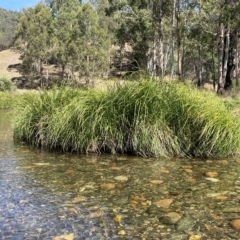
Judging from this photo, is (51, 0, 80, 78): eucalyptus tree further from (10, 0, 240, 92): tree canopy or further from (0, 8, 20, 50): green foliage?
(0, 8, 20, 50): green foliage

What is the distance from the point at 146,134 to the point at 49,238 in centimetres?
356

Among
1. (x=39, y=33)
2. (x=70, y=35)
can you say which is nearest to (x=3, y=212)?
(x=70, y=35)

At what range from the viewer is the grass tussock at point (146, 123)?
6414 millimetres

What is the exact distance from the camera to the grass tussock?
6414 mm

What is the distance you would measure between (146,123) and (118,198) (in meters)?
2.54

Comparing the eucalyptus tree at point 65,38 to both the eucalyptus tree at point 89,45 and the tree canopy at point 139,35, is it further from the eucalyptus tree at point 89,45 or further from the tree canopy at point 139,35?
the eucalyptus tree at point 89,45

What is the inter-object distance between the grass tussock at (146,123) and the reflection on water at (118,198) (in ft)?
1.35

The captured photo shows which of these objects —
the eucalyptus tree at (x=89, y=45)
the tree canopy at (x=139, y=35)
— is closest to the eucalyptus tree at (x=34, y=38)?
the tree canopy at (x=139, y=35)

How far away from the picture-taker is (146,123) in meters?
6.50

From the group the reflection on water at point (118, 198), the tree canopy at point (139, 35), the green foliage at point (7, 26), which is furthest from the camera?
the green foliage at point (7, 26)

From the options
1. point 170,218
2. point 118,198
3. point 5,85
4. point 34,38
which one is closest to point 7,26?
point 34,38

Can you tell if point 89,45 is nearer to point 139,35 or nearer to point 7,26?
point 139,35

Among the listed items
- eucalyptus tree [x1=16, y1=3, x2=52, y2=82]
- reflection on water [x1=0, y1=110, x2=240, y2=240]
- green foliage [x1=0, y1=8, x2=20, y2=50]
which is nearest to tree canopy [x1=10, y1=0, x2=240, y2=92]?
eucalyptus tree [x1=16, y1=3, x2=52, y2=82]

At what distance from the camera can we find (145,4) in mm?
32125
